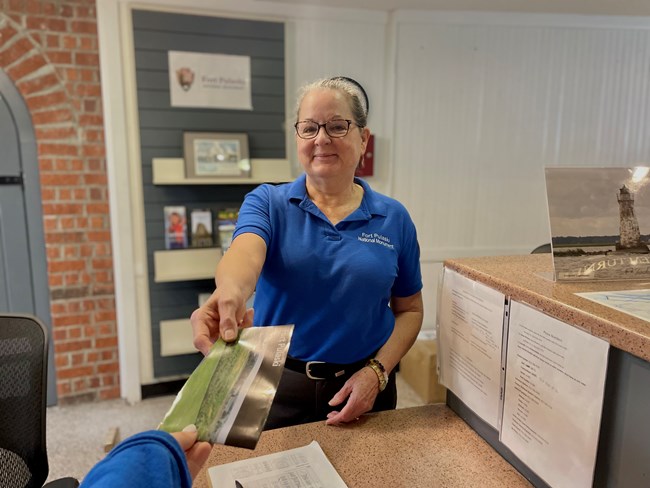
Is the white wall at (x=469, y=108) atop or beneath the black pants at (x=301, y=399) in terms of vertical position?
atop

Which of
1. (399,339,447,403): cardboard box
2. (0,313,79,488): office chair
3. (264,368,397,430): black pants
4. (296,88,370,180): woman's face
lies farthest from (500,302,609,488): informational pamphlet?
(399,339,447,403): cardboard box

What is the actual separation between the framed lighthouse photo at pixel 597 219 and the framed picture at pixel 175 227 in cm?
238

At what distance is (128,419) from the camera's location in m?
2.82

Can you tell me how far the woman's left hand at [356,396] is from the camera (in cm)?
110

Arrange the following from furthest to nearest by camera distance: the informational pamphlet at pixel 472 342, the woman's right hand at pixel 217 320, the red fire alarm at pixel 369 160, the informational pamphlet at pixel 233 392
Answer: the red fire alarm at pixel 369 160, the informational pamphlet at pixel 472 342, the woman's right hand at pixel 217 320, the informational pamphlet at pixel 233 392

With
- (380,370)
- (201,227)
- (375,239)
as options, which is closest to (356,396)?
(380,370)

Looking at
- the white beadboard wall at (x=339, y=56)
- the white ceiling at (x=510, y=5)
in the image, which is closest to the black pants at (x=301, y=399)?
the white beadboard wall at (x=339, y=56)

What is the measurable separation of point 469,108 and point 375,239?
234 cm

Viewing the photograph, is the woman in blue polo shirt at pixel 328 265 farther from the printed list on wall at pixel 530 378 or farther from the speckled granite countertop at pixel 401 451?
the printed list on wall at pixel 530 378

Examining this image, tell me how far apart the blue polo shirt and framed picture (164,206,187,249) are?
5.88 ft

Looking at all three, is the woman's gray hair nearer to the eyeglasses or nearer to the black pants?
the eyeglasses

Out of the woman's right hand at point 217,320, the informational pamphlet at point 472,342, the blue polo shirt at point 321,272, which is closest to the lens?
the woman's right hand at point 217,320

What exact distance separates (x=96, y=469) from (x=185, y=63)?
265 centimetres

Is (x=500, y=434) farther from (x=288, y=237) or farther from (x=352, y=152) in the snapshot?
(x=352, y=152)
